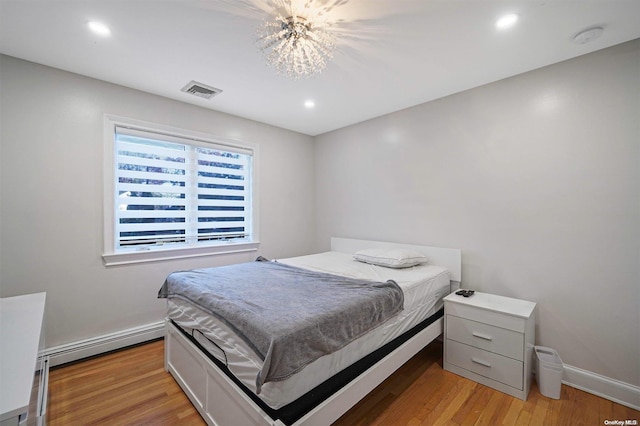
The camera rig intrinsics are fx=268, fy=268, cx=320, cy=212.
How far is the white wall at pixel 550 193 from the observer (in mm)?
1992

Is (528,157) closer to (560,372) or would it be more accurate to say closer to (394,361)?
(560,372)

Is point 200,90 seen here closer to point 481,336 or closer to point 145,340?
point 145,340

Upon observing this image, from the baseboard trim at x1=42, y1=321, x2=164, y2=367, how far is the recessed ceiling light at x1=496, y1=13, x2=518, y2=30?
399 cm

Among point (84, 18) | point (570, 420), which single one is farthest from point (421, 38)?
point (570, 420)

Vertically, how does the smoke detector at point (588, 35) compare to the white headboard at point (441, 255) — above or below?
above

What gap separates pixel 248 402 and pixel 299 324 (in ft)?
1.51

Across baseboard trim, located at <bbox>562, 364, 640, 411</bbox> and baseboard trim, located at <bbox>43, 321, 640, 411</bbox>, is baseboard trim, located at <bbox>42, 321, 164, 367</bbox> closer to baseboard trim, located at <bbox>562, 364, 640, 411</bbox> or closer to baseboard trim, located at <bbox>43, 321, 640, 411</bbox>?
baseboard trim, located at <bbox>43, 321, 640, 411</bbox>

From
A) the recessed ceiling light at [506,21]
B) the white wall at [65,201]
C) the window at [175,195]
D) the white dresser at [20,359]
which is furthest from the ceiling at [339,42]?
the white dresser at [20,359]

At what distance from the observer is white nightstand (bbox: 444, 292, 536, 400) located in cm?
201

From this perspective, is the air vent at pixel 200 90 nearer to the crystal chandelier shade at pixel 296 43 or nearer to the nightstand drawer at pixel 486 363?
the crystal chandelier shade at pixel 296 43

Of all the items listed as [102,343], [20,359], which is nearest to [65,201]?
[102,343]

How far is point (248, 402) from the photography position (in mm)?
1341

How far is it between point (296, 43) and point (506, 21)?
1397 mm

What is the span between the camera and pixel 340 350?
150cm
